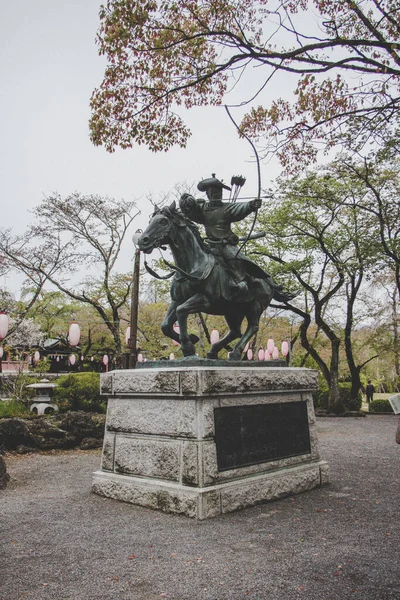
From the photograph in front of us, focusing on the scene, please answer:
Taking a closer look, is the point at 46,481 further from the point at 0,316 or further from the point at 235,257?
the point at 0,316

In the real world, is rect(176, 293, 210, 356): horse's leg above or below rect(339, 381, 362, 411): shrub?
above

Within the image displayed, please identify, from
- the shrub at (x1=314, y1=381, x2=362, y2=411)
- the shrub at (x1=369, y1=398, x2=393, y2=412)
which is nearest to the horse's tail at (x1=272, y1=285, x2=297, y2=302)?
the shrub at (x1=314, y1=381, x2=362, y2=411)

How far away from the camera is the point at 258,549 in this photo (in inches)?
171

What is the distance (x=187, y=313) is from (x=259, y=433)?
1.83 meters

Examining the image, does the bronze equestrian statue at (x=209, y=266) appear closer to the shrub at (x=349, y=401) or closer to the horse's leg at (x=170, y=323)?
the horse's leg at (x=170, y=323)

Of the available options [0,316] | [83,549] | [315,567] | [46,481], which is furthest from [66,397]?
[315,567]

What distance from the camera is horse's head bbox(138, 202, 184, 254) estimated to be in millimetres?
6371

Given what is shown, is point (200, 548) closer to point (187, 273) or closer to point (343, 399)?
point (187, 273)

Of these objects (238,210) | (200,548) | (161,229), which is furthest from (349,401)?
(200,548)

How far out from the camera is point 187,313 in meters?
6.55

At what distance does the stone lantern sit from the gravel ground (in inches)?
316

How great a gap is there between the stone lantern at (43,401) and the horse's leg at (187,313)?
9464 millimetres

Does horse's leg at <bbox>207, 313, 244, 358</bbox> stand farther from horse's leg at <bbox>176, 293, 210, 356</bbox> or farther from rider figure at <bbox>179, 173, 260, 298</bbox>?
horse's leg at <bbox>176, 293, 210, 356</bbox>

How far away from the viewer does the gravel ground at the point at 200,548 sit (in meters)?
3.52
